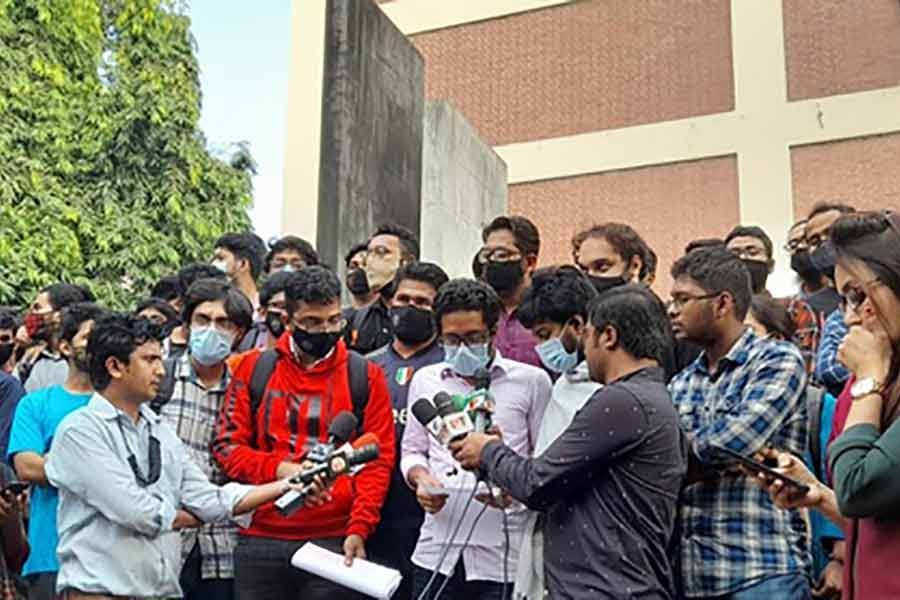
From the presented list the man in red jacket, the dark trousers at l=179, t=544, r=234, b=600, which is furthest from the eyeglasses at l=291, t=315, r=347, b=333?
the dark trousers at l=179, t=544, r=234, b=600

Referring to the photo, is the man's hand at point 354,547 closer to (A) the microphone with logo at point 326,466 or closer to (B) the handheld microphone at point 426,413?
(A) the microphone with logo at point 326,466

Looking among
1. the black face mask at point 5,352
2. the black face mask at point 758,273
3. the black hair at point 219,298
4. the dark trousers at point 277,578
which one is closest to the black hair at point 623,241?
the black face mask at point 758,273

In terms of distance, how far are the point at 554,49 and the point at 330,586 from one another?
69.7 ft

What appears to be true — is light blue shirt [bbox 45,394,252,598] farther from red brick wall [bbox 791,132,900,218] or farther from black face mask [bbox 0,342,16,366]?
red brick wall [bbox 791,132,900,218]

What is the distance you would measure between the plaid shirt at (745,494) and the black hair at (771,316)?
630mm

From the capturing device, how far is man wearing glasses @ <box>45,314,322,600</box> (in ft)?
12.1

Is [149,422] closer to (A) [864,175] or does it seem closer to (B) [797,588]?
(B) [797,588]

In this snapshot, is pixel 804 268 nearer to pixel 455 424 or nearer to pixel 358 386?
pixel 358 386

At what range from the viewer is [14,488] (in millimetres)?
4156

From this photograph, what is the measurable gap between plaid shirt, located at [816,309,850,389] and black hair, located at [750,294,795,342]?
15 cm

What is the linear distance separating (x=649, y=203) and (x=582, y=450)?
19.7 m

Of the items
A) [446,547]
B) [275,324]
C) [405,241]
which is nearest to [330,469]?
[446,547]

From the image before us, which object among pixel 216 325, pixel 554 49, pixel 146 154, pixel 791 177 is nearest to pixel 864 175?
pixel 791 177

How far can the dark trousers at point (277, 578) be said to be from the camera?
13.5 ft
